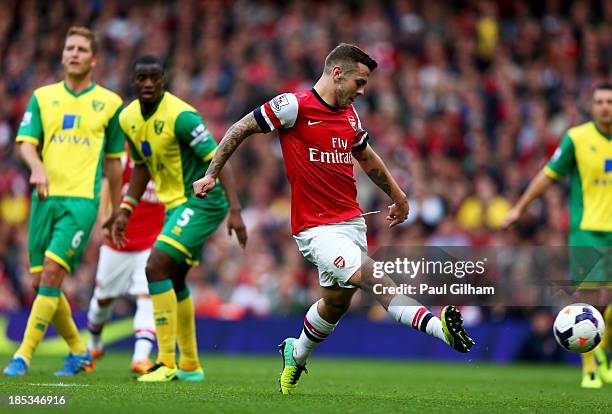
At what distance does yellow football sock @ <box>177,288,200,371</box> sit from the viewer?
963cm

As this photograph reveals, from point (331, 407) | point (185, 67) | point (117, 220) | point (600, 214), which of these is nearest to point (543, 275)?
point (600, 214)

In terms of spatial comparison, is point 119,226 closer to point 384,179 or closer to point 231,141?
point 231,141

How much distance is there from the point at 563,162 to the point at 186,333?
4.05 m

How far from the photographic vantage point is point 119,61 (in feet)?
70.6

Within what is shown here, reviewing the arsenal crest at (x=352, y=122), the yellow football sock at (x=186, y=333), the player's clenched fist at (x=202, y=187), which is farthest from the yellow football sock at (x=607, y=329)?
the player's clenched fist at (x=202, y=187)

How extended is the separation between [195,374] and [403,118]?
10448 millimetres

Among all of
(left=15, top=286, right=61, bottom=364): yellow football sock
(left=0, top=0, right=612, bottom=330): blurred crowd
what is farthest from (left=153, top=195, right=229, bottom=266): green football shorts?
(left=0, top=0, right=612, bottom=330): blurred crowd

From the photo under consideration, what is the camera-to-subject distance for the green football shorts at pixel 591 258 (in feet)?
33.2

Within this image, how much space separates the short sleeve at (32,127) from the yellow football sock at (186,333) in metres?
1.89

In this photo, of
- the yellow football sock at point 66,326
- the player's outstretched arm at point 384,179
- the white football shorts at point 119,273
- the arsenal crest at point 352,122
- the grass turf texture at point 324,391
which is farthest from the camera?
the white football shorts at point 119,273

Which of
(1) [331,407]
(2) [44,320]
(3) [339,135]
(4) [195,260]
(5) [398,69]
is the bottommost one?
(1) [331,407]

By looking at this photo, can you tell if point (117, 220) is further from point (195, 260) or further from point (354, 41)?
point (354, 41)

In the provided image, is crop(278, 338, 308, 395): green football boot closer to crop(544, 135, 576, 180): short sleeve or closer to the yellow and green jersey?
the yellow and green jersey

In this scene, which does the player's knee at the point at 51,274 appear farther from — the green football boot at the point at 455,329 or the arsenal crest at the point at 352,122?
the green football boot at the point at 455,329
